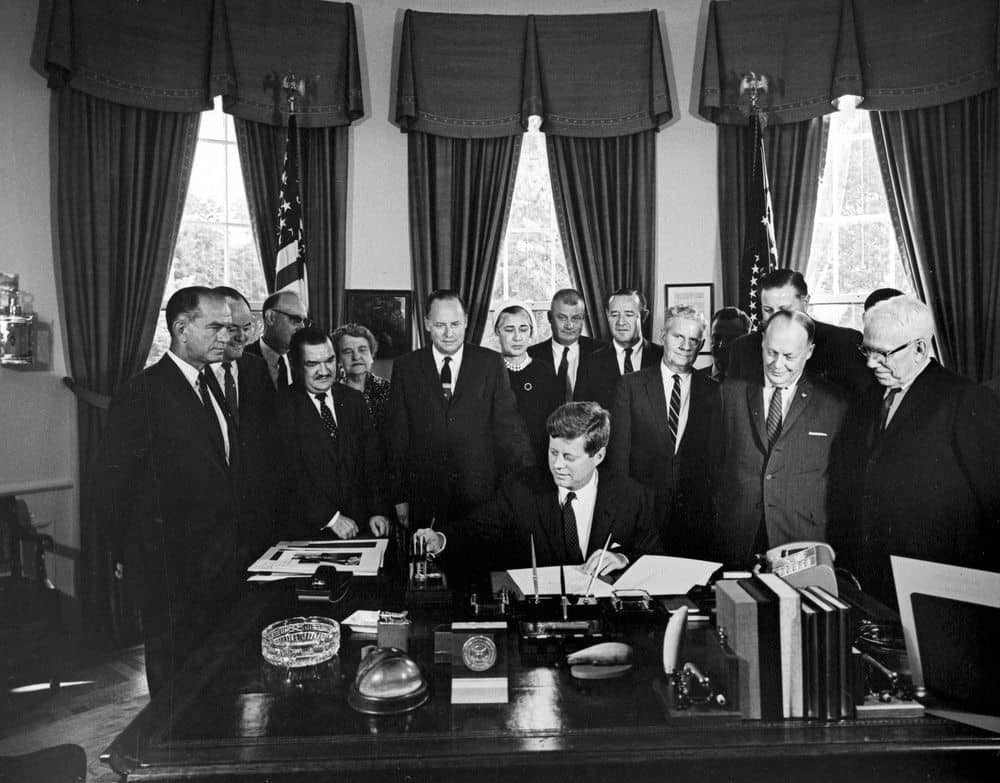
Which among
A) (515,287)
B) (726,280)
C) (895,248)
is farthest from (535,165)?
(895,248)

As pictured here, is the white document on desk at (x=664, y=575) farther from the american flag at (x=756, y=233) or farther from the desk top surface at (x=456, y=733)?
the american flag at (x=756, y=233)

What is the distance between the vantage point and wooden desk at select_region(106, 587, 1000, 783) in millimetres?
1246

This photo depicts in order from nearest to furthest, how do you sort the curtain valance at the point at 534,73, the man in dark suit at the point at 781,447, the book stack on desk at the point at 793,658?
1. the book stack on desk at the point at 793,658
2. the man in dark suit at the point at 781,447
3. the curtain valance at the point at 534,73

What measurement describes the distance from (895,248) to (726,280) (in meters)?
0.92

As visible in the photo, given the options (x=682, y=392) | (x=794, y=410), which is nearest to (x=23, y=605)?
(x=682, y=392)

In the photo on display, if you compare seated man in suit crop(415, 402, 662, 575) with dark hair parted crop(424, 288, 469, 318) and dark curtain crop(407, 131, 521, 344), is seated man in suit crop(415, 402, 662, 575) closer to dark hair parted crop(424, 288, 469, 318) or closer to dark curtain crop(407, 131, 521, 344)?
dark hair parted crop(424, 288, 469, 318)

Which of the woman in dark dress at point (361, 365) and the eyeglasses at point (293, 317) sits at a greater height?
the eyeglasses at point (293, 317)

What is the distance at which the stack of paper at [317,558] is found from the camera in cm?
226

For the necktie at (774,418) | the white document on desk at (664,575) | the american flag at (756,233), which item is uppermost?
the american flag at (756,233)

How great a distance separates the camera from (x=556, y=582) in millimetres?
2109

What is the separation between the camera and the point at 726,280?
182 inches

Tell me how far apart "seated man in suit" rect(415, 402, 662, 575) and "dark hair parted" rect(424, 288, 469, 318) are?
1.95 m

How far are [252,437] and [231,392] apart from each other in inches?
8.3

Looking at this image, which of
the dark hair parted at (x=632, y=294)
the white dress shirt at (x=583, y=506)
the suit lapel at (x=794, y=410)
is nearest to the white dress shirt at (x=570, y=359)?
the dark hair parted at (x=632, y=294)
